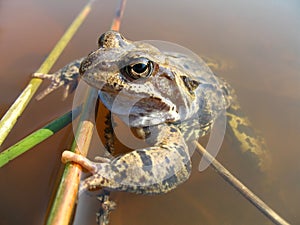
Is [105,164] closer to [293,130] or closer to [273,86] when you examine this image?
[293,130]

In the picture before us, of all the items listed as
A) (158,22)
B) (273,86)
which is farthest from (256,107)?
(158,22)

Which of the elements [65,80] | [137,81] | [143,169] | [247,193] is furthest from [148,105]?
[247,193]

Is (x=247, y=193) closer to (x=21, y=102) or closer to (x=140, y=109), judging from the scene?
(x=140, y=109)

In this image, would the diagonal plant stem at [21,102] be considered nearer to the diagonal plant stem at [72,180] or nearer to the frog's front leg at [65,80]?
the frog's front leg at [65,80]

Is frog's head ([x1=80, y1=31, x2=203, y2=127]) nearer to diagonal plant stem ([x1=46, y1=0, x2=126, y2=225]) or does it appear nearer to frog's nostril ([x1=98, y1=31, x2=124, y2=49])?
frog's nostril ([x1=98, y1=31, x2=124, y2=49])

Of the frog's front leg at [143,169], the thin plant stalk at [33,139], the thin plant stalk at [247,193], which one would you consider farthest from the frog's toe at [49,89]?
the thin plant stalk at [247,193]

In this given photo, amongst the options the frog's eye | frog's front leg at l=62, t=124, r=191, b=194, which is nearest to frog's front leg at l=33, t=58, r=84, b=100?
the frog's eye
